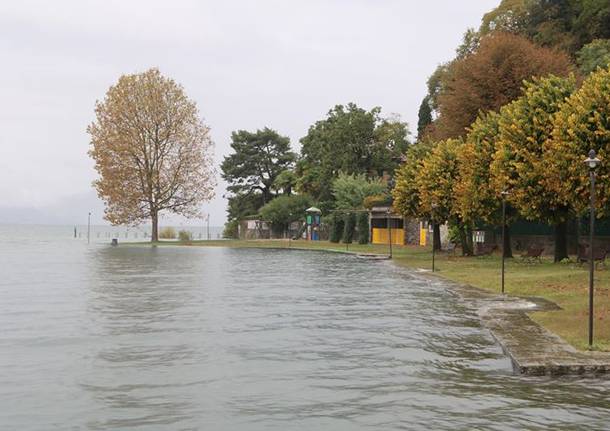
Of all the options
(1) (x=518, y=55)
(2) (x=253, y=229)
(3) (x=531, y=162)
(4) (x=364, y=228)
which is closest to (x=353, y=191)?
(4) (x=364, y=228)

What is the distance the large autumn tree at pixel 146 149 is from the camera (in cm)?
7575

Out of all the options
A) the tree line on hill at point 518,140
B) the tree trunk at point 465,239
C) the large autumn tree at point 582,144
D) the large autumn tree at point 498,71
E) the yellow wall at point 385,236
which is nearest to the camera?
the large autumn tree at point 582,144

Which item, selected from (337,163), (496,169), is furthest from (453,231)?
(337,163)

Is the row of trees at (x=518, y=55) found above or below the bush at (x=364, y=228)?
above

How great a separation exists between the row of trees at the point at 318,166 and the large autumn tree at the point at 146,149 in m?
12.9

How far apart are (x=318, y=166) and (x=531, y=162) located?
56.5m

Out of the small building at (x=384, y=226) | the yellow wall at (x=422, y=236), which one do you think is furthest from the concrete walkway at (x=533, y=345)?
the small building at (x=384, y=226)

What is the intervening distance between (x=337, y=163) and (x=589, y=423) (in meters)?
73.5

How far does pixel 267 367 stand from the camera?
14195 mm

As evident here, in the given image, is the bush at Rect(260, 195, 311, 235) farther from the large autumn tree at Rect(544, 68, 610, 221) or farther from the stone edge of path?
the stone edge of path

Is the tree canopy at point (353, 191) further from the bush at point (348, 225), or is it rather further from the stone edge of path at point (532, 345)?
the stone edge of path at point (532, 345)

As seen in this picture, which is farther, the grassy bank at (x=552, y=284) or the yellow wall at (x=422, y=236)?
the yellow wall at (x=422, y=236)

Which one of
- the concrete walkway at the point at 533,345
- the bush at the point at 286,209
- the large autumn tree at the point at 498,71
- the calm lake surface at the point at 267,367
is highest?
the large autumn tree at the point at 498,71

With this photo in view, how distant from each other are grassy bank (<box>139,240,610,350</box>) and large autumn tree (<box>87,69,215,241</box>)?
36862mm
